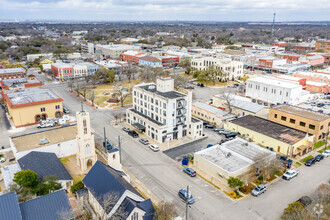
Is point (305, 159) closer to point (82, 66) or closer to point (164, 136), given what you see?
point (164, 136)

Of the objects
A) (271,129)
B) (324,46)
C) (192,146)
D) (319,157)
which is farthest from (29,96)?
(324,46)

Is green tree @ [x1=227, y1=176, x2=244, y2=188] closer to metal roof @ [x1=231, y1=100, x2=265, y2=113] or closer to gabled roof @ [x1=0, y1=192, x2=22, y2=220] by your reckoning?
gabled roof @ [x1=0, y1=192, x2=22, y2=220]

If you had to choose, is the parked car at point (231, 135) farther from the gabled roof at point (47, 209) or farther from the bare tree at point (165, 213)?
the gabled roof at point (47, 209)

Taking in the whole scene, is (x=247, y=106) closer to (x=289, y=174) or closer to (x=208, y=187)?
(x=289, y=174)

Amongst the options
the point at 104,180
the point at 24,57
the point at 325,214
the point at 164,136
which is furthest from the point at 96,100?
the point at 24,57

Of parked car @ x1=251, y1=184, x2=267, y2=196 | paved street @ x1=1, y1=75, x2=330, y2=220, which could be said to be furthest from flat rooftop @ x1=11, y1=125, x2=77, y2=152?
parked car @ x1=251, y1=184, x2=267, y2=196

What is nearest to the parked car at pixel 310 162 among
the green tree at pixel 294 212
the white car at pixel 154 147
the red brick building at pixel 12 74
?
the green tree at pixel 294 212

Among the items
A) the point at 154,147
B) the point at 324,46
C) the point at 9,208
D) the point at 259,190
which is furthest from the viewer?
the point at 324,46
